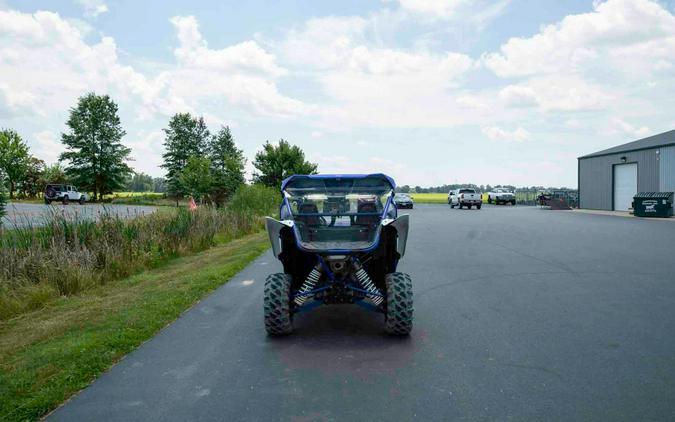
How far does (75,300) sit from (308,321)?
4.64 meters

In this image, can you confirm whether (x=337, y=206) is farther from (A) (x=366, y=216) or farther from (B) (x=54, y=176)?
(B) (x=54, y=176)

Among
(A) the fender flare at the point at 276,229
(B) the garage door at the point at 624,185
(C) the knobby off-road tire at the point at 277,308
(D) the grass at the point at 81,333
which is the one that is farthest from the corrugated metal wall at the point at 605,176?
(C) the knobby off-road tire at the point at 277,308

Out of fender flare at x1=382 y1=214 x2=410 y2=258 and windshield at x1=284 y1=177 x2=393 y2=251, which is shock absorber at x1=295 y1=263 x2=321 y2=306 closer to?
windshield at x1=284 y1=177 x2=393 y2=251

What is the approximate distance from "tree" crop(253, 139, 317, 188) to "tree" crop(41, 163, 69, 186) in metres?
26.9

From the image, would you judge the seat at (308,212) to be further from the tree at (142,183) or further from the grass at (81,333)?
the tree at (142,183)

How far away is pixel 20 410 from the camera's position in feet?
13.3

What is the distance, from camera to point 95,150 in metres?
68.3

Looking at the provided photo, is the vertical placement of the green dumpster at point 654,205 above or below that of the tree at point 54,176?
below

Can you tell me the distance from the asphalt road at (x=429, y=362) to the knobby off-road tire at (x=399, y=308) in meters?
0.15

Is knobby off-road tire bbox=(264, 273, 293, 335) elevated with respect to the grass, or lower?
elevated

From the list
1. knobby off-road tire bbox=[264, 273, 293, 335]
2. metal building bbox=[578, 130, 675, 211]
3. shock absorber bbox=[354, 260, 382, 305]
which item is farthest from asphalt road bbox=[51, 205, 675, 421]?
metal building bbox=[578, 130, 675, 211]

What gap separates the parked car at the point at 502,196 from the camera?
191 feet

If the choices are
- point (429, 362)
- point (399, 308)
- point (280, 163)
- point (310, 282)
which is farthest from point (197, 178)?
point (429, 362)

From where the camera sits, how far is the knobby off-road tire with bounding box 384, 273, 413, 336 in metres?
5.73
